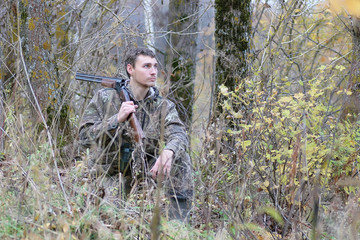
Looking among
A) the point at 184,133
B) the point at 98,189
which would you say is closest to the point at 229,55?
the point at 184,133

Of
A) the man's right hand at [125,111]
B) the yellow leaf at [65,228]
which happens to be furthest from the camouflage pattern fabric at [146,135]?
the yellow leaf at [65,228]

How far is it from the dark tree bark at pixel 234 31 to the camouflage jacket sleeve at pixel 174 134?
110 cm

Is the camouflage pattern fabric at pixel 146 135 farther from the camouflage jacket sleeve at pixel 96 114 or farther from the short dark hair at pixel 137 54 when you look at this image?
the short dark hair at pixel 137 54

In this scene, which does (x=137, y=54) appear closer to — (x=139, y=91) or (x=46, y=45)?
(x=139, y=91)

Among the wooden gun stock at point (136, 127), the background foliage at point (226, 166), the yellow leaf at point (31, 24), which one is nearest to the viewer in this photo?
the background foliage at point (226, 166)

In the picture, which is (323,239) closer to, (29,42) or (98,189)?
(98,189)

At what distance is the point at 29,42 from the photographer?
4711mm

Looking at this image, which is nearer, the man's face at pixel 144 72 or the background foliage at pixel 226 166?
the background foliage at pixel 226 166

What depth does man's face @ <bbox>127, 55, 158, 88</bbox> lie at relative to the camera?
436 cm

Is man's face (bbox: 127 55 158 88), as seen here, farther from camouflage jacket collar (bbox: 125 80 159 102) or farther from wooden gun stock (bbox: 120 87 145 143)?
wooden gun stock (bbox: 120 87 145 143)

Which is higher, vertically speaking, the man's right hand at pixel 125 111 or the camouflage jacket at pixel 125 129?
the man's right hand at pixel 125 111

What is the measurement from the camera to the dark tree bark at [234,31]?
5.29m

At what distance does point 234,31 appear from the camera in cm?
530

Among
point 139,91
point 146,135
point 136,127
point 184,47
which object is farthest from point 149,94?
point 184,47
